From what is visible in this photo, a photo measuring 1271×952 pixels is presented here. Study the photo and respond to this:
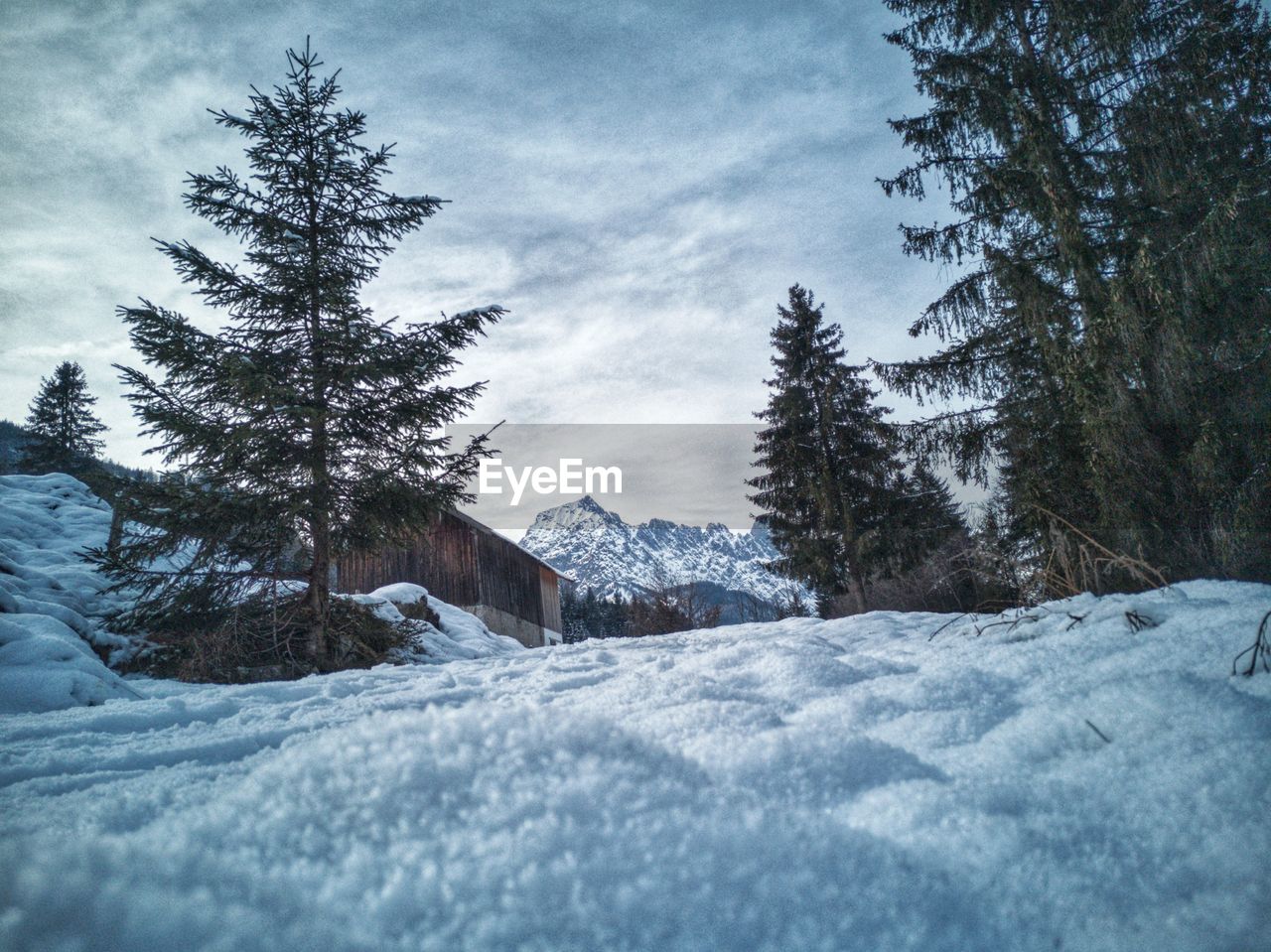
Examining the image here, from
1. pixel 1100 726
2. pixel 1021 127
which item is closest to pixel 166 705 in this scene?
pixel 1100 726

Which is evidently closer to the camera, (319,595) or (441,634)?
(319,595)

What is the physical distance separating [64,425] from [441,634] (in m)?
33.6

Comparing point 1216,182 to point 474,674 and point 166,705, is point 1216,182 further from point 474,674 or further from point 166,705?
point 166,705

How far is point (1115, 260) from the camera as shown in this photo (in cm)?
693

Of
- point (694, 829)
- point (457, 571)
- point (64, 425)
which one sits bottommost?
point (694, 829)

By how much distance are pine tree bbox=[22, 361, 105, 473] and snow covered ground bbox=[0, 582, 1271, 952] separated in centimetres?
3605

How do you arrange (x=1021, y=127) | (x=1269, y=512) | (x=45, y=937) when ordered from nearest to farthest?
(x=45, y=937)
(x=1269, y=512)
(x=1021, y=127)

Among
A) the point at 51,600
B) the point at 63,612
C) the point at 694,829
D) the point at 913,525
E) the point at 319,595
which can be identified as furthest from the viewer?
the point at 913,525

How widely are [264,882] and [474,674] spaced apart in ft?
7.49

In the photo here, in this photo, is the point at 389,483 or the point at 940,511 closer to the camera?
the point at 389,483

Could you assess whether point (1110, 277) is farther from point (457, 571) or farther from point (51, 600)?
point (457, 571)

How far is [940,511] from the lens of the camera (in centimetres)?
1597

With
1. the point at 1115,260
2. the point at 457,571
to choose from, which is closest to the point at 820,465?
the point at 1115,260

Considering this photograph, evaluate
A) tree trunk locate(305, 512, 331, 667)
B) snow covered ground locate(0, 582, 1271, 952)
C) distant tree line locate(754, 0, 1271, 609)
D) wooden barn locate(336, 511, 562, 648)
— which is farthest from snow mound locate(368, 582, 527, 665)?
wooden barn locate(336, 511, 562, 648)
